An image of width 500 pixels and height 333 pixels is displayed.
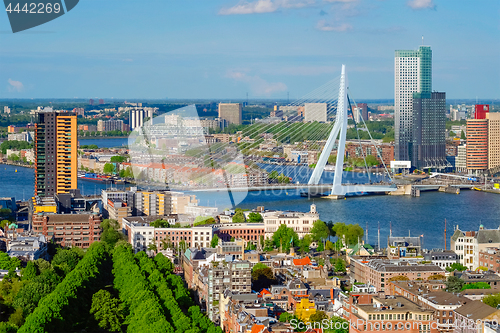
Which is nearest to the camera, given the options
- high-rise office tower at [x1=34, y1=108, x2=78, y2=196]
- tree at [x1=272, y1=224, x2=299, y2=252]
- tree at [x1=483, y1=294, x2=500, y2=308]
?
tree at [x1=483, y1=294, x2=500, y2=308]

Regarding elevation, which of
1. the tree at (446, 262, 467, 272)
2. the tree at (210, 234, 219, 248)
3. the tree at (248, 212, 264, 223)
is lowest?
the tree at (446, 262, 467, 272)

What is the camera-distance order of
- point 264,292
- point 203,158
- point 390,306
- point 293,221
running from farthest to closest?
point 203,158, point 293,221, point 264,292, point 390,306

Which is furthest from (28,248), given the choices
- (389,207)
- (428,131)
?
(428,131)

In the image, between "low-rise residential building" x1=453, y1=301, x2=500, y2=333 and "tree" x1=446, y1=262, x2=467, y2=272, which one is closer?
"low-rise residential building" x1=453, y1=301, x2=500, y2=333

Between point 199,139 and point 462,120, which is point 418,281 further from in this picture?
point 462,120

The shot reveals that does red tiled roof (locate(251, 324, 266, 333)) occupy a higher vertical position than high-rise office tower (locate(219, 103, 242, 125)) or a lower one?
lower

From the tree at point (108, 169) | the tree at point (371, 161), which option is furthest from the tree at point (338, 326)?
the tree at point (371, 161)

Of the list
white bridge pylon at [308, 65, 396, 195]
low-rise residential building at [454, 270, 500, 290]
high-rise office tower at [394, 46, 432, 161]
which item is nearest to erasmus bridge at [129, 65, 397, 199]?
white bridge pylon at [308, 65, 396, 195]

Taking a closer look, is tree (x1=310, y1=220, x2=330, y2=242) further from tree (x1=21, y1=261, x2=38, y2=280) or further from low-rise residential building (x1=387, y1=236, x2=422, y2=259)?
tree (x1=21, y1=261, x2=38, y2=280)

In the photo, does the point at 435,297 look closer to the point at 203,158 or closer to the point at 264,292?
the point at 264,292
